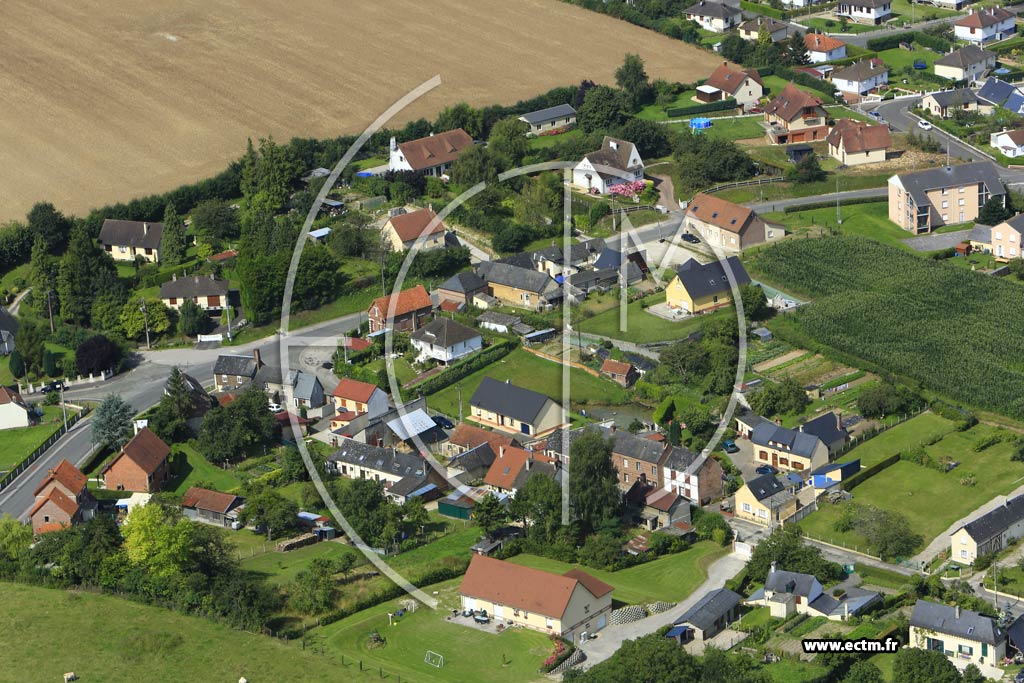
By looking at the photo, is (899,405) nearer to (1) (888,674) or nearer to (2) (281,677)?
(1) (888,674)

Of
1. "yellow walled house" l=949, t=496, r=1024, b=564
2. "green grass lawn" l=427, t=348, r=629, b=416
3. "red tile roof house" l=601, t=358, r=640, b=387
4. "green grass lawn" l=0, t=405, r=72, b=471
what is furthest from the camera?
"red tile roof house" l=601, t=358, r=640, b=387

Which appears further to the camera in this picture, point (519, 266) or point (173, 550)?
point (519, 266)

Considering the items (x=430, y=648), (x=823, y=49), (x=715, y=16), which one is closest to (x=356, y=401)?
(x=430, y=648)

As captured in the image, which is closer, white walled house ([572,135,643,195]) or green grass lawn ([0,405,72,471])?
green grass lawn ([0,405,72,471])

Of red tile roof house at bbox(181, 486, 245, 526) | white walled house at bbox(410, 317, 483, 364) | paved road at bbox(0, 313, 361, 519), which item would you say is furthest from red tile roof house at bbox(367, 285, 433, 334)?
red tile roof house at bbox(181, 486, 245, 526)

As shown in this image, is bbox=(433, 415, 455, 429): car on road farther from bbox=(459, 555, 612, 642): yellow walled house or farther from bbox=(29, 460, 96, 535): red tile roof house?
bbox=(29, 460, 96, 535): red tile roof house

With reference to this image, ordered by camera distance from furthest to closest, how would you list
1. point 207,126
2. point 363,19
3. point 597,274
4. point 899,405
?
point 363,19
point 207,126
point 597,274
point 899,405

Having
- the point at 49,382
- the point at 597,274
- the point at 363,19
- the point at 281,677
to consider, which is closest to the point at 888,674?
the point at 281,677

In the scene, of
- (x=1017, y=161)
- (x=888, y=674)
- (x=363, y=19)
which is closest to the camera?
(x=888, y=674)

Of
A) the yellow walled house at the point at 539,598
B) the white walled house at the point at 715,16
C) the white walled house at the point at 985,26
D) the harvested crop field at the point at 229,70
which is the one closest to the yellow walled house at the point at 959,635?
the yellow walled house at the point at 539,598
